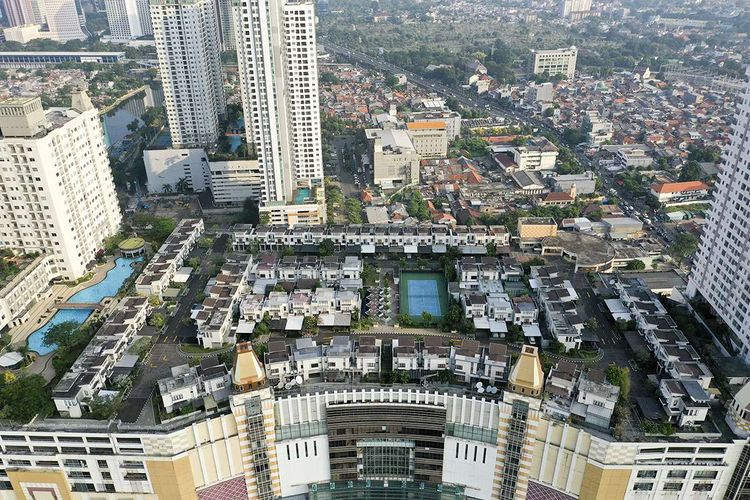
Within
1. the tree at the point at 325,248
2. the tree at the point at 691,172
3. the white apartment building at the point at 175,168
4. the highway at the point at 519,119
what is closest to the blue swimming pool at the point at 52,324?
the tree at the point at 325,248

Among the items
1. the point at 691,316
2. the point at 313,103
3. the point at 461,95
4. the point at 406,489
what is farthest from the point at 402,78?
the point at 406,489

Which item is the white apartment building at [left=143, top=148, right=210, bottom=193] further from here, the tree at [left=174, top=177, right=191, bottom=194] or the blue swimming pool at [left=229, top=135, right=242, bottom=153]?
the blue swimming pool at [left=229, top=135, right=242, bottom=153]

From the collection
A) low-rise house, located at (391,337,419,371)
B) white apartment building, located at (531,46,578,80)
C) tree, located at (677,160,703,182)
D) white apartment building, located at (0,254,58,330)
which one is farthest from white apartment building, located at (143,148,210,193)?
white apartment building, located at (531,46,578,80)

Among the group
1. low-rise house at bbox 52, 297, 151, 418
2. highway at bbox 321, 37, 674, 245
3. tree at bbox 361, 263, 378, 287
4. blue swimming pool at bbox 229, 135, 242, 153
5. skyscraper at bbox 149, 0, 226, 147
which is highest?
skyscraper at bbox 149, 0, 226, 147

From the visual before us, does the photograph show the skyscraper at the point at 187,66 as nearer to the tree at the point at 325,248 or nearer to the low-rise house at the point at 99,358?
the tree at the point at 325,248

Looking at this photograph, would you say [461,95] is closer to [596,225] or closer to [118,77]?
[596,225]
